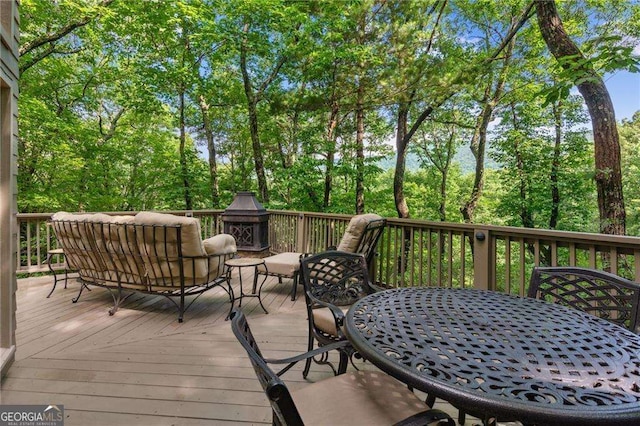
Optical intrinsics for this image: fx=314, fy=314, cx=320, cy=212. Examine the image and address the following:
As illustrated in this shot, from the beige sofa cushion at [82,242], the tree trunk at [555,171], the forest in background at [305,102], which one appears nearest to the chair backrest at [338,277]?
the beige sofa cushion at [82,242]

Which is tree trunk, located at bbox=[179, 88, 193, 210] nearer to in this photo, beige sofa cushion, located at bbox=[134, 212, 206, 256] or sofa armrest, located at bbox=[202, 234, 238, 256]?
sofa armrest, located at bbox=[202, 234, 238, 256]

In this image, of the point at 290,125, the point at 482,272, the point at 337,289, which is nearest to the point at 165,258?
the point at 337,289

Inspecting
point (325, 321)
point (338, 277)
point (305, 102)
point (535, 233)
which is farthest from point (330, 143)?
point (325, 321)

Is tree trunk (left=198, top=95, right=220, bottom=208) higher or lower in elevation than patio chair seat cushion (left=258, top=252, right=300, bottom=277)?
higher

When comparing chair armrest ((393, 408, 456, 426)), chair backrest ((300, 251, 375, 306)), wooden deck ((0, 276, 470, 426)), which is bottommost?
wooden deck ((0, 276, 470, 426))

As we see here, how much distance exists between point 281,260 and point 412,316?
120 inches

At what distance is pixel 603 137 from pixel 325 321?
4950mm

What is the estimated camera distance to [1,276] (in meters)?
2.32

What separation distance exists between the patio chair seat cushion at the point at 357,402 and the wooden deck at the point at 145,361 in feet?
2.30

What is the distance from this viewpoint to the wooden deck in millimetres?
1869

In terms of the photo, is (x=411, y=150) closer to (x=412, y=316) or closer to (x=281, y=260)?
(x=281, y=260)

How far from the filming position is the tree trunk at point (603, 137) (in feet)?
14.3

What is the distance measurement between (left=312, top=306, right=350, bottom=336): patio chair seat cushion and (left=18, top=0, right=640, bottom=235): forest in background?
6.74 metres

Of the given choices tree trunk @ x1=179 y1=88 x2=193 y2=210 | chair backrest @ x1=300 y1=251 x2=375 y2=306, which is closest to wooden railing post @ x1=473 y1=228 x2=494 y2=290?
chair backrest @ x1=300 y1=251 x2=375 y2=306
